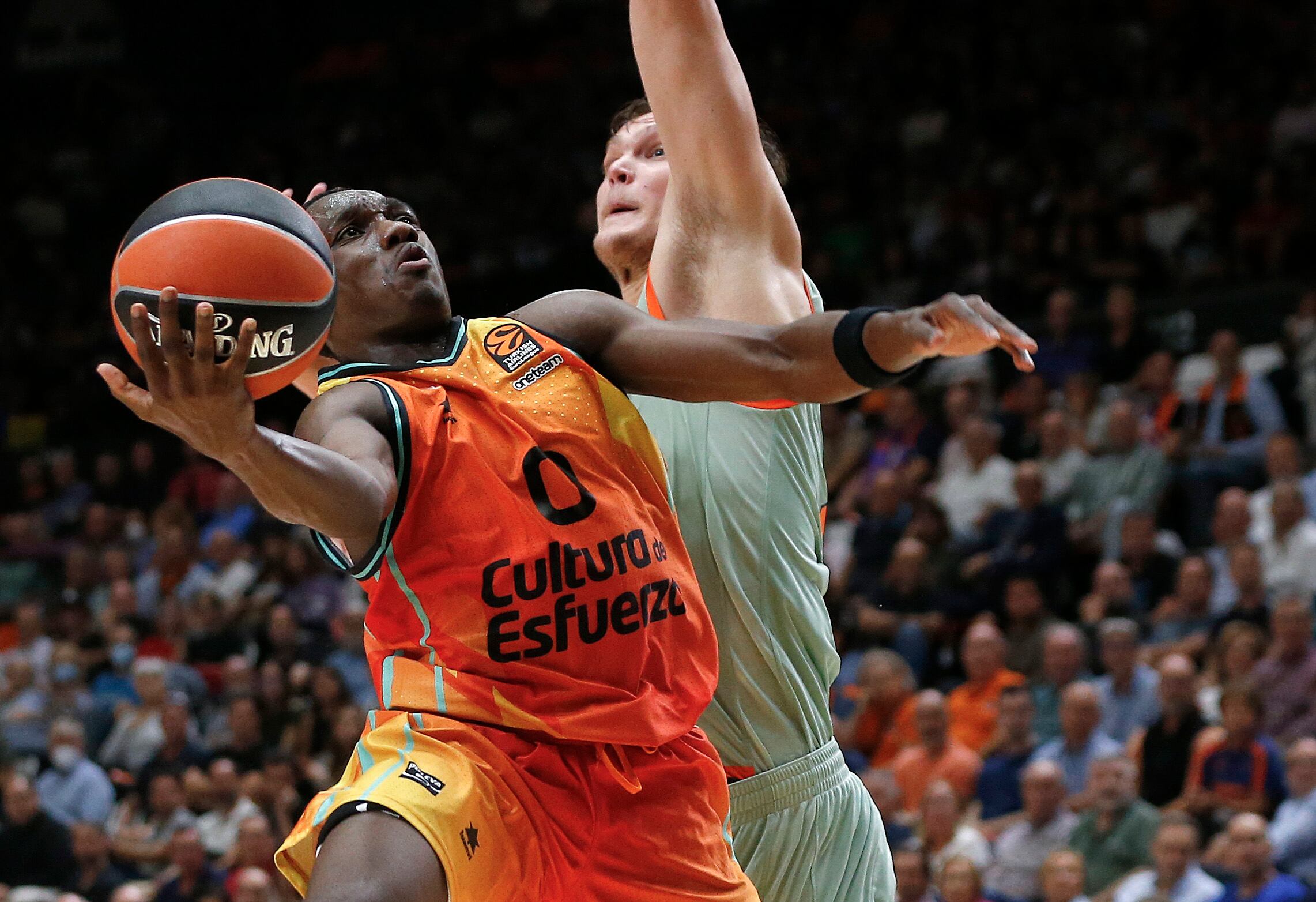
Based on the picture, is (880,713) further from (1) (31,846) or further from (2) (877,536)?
(1) (31,846)

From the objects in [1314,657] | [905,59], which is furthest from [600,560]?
[905,59]

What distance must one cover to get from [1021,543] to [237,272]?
8.07 meters

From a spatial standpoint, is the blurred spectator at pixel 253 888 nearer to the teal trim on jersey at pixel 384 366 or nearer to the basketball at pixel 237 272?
the teal trim on jersey at pixel 384 366

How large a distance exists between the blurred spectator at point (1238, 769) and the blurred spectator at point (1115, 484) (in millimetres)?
2361

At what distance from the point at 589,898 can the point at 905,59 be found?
45.8ft

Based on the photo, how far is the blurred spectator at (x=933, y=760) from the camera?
350 inches

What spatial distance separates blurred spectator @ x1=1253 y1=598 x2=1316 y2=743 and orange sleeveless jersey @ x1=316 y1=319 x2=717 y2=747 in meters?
5.69

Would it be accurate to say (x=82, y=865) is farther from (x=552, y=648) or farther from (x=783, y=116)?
(x=783, y=116)

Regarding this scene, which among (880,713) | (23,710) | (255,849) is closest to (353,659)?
(255,849)

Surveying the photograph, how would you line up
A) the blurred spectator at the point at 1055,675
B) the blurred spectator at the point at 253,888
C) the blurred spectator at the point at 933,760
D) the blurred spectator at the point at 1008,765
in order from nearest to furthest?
the blurred spectator at the point at 1008,765
the blurred spectator at the point at 933,760
the blurred spectator at the point at 1055,675
the blurred spectator at the point at 253,888

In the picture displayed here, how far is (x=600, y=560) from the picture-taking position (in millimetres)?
3361

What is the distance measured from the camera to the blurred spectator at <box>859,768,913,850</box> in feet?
28.3

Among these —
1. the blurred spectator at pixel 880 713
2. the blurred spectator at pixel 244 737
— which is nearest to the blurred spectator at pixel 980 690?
the blurred spectator at pixel 880 713

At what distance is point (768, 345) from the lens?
3.28m
